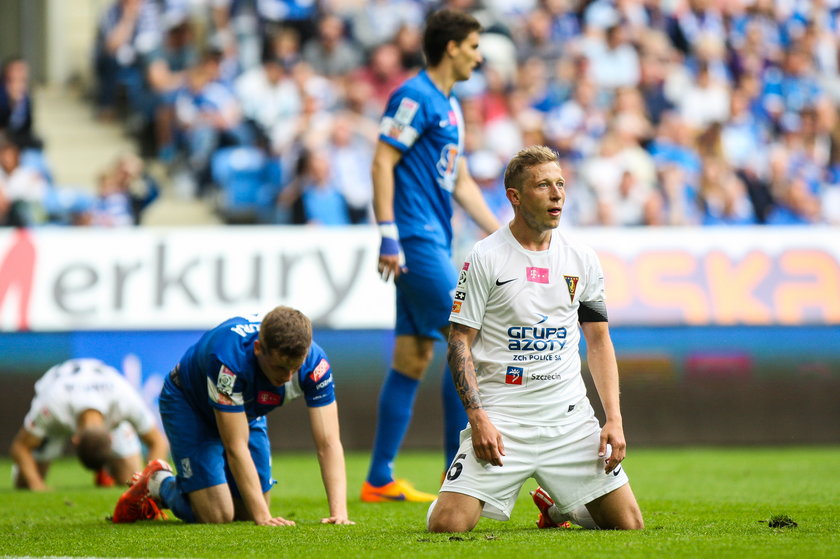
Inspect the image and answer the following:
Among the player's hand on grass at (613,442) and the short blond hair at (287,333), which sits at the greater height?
the short blond hair at (287,333)

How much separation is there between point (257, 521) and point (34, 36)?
14.2m

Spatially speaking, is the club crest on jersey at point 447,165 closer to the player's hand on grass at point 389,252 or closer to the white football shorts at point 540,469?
the player's hand on grass at point 389,252

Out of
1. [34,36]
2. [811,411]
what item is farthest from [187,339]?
[34,36]

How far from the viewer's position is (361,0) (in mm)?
16141

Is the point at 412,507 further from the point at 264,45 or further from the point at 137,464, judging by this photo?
the point at 264,45

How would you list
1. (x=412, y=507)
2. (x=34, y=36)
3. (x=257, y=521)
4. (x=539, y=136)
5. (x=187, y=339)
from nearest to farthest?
(x=257, y=521), (x=412, y=507), (x=187, y=339), (x=539, y=136), (x=34, y=36)

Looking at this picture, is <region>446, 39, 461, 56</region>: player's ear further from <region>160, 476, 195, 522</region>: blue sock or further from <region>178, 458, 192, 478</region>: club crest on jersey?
<region>160, 476, 195, 522</region>: blue sock

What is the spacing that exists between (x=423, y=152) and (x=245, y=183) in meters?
6.95

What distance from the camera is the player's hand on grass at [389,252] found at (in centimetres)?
665

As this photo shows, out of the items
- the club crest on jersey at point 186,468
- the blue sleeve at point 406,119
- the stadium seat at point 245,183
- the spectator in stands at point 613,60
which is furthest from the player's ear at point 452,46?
the spectator in stands at point 613,60

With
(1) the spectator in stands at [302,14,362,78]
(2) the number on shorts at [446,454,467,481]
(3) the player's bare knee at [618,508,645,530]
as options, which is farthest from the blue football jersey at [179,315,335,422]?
(1) the spectator in stands at [302,14,362,78]

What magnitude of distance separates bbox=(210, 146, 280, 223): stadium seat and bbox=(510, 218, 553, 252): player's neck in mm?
8132

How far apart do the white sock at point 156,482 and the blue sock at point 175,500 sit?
0.07 ft

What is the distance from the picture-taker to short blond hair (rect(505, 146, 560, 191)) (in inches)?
207
